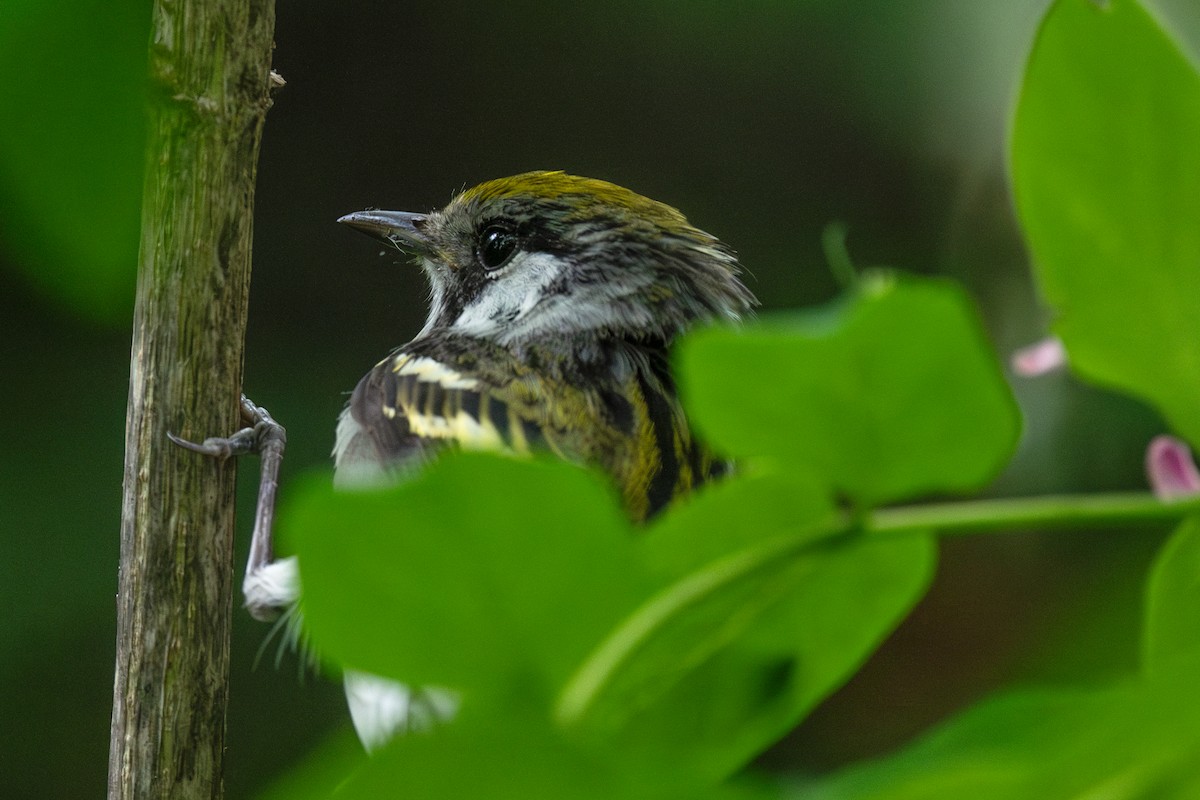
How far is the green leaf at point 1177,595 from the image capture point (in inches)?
12.3

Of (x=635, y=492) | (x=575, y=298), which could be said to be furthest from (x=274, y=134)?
(x=635, y=492)

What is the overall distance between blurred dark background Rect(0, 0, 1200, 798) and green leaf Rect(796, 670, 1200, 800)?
2495mm

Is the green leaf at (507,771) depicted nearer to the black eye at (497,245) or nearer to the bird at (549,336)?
the bird at (549,336)

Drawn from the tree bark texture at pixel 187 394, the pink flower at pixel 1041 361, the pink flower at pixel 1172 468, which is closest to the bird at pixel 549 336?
the tree bark texture at pixel 187 394

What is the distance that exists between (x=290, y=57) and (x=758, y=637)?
11.3ft

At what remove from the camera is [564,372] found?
2045 millimetres

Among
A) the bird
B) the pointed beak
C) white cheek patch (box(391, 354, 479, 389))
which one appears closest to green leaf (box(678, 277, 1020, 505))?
the bird

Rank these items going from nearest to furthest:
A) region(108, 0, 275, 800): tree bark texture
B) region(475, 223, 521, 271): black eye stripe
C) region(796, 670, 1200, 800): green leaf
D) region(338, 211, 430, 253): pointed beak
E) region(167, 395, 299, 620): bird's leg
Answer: region(796, 670, 1200, 800): green leaf < region(108, 0, 275, 800): tree bark texture < region(167, 395, 299, 620): bird's leg < region(475, 223, 521, 271): black eye stripe < region(338, 211, 430, 253): pointed beak

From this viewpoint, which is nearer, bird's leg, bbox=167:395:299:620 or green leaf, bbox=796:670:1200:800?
green leaf, bbox=796:670:1200:800

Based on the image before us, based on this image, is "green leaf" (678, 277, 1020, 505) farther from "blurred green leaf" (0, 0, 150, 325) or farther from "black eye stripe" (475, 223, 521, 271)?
"black eye stripe" (475, 223, 521, 271)

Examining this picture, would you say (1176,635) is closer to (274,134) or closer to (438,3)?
(274,134)

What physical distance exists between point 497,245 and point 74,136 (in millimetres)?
1906

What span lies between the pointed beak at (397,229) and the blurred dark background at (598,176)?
0.73 ft

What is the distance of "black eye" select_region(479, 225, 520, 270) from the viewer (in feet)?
7.67
